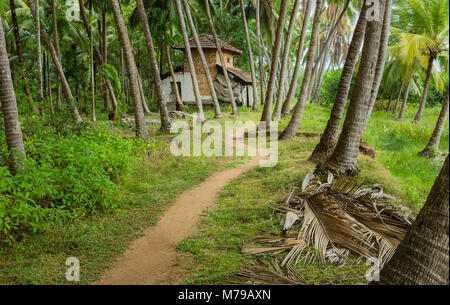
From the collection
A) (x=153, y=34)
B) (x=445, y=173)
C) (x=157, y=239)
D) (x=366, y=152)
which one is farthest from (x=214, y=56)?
(x=445, y=173)

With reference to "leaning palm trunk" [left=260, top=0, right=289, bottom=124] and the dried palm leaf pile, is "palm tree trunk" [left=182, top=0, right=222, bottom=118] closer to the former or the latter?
"leaning palm trunk" [left=260, top=0, right=289, bottom=124]

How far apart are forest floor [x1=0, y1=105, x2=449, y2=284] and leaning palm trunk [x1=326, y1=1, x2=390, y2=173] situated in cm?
56

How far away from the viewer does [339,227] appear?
16.1 feet

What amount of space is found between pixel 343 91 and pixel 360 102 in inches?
51.9

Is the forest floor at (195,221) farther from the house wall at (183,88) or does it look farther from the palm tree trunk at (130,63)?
the house wall at (183,88)

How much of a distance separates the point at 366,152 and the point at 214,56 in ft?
65.0

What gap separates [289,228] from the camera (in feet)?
17.6

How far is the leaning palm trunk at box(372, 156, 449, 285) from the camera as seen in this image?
2303 mm

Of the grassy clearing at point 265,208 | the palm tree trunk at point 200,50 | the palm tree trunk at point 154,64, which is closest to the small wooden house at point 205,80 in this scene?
the palm tree trunk at point 200,50

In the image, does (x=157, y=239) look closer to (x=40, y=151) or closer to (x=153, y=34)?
(x=40, y=151)

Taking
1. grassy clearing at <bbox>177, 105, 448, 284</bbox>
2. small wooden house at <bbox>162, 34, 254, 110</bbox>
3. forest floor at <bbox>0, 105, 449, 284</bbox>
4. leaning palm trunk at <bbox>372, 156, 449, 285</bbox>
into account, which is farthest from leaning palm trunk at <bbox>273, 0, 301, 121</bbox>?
leaning palm trunk at <bbox>372, 156, 449, 285</bbox>

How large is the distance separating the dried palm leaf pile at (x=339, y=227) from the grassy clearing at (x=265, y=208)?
7.1 inches

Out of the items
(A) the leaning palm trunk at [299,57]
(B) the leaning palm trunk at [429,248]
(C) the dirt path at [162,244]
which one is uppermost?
(A) the leaning palm trunk at [299,57]

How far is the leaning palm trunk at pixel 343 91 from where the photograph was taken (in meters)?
7.78
